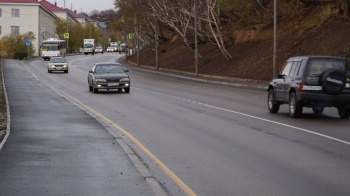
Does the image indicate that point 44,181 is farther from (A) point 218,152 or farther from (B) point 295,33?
(B) point 295,33

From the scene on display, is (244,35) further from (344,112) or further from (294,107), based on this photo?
(294,107)

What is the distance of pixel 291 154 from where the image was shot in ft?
41.4

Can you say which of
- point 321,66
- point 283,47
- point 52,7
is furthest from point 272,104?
point 52,7

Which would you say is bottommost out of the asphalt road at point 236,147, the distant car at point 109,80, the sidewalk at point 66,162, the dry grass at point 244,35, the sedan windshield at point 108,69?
the asphalt road at point 236,147

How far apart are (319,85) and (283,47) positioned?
28013 mm

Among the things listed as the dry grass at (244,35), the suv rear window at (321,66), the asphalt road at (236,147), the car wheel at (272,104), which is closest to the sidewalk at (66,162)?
the asphalt road at (236,147)

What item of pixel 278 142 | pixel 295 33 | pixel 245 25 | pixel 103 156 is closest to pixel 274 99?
pixel 278 142

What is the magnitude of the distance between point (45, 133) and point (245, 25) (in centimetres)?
4331

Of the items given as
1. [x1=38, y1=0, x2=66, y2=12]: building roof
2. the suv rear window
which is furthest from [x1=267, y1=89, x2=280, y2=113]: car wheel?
[x1=38, y1=0, x2=66, y2=12]: building roof

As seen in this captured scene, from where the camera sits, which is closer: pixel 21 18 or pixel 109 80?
pixel 109 80

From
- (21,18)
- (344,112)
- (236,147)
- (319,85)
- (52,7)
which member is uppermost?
(52,7)

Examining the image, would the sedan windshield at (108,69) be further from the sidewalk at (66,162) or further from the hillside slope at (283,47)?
the sidewalk at (66,162)

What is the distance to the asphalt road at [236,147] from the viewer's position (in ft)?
31.7

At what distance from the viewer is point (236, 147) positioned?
1364 cm
